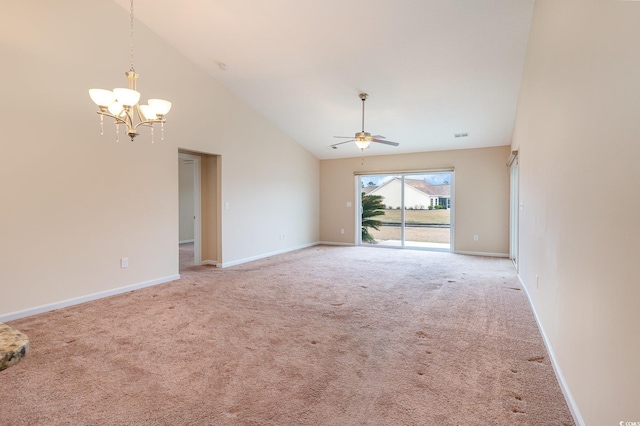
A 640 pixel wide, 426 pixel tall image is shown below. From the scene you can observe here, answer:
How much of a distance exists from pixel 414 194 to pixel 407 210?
1.51ft

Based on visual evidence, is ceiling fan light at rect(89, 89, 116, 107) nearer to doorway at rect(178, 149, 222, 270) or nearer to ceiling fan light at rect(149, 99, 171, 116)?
ceiling fan light at rect(149, 99, 171, 116)

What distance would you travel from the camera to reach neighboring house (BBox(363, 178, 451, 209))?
801 centimetres

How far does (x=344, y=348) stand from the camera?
2.67 meters

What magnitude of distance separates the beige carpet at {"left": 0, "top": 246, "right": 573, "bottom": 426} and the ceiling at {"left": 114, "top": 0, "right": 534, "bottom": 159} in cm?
321

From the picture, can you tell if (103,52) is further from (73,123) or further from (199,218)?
(199,218)

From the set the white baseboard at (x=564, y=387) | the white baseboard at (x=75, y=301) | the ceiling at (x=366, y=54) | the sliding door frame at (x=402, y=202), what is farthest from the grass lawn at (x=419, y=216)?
the white baseboard at (x=75, y=301)

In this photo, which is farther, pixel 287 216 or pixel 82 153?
pixel 287 216

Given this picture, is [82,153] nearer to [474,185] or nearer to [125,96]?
[125,96]

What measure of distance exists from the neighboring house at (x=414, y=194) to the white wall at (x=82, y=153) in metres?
4.58

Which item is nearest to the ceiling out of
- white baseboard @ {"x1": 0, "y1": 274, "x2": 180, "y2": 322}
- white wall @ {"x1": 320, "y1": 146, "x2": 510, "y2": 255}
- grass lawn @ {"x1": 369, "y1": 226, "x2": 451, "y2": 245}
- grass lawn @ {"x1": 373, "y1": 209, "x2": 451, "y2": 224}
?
white wall @ {"x1": 320, "y1": 146, "x2": 510, "y2": 255}

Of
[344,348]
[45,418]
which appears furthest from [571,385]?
[45,418]

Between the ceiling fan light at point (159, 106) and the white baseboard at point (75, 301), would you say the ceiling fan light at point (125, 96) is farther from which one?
the white baseboard at point (75, 301)

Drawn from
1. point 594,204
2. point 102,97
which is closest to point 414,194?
point 594,204

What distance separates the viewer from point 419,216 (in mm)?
8305
